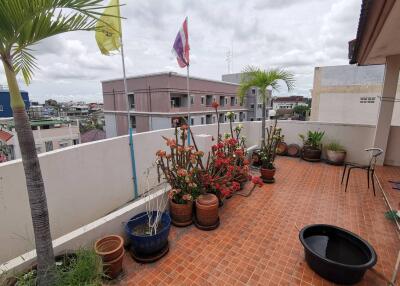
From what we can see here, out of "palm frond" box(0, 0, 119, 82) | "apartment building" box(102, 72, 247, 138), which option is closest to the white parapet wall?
"palm frond" box(0, 0, 119, 82)

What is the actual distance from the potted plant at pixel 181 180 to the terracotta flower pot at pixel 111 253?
88cm

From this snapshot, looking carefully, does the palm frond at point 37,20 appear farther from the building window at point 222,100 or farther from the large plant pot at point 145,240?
the building window at point 222,100

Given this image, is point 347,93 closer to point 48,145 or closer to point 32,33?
point 32,33

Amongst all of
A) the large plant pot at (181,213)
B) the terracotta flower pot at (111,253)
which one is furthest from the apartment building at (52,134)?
the terracotta flower pot at (111,253)

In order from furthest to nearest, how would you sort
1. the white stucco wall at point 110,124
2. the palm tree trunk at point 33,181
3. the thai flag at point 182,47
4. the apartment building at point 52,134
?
the white stucco wall at point 110,124, the apartment building at point 52,134, the thai flag at point 182,47, the palm tree trunk at point 33,181

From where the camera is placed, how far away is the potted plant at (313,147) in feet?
18.7

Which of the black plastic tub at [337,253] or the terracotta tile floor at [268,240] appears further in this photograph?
the terracotta tile floor at [268,240]

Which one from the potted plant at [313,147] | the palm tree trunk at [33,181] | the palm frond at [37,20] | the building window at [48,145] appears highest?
the palm frond at [37,20]

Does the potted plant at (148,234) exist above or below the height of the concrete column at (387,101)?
below

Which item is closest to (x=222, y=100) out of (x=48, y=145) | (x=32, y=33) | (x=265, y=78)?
(x=48, y=145)

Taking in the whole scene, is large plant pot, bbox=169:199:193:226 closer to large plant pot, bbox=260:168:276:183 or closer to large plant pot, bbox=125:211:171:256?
large plant pot, bbox=125:211:171:256

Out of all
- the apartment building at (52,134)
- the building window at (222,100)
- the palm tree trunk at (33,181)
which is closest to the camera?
the palm tree trunk at (33,181)

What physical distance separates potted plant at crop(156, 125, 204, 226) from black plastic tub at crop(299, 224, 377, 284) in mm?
1420

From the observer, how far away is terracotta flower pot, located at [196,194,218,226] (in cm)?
268
